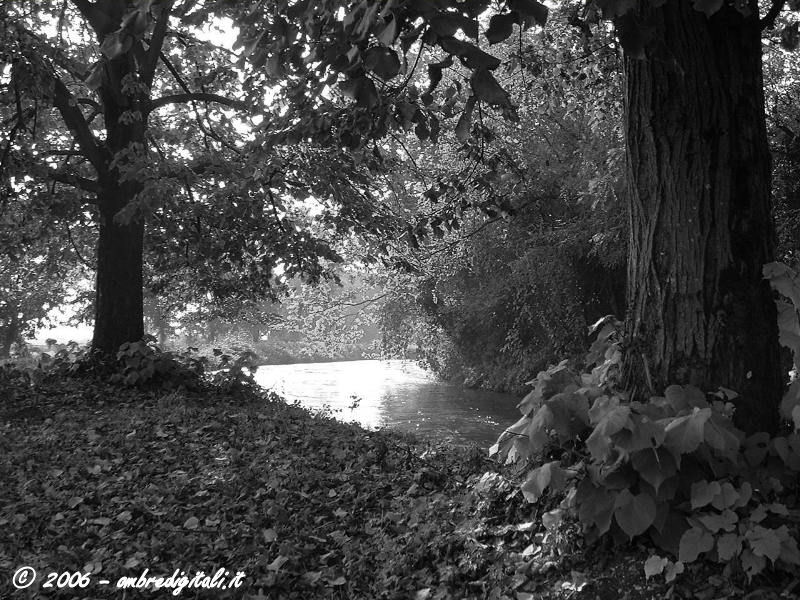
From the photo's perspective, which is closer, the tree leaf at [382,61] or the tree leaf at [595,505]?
the tree leaf at [382,61]

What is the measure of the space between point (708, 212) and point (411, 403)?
1496cm

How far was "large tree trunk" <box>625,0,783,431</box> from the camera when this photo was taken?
138 inches

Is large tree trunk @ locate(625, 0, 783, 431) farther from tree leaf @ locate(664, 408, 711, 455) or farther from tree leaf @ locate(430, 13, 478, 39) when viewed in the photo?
tree leaf @ locate(430, 13, 478, 39)

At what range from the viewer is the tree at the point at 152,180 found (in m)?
8.13

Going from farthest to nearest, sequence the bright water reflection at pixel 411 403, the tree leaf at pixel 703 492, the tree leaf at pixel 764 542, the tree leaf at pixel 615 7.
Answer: the bright water reflection at pixel 411 403 < the tree leaf at pixel 703 492 < the tree leaf at pixel 764 542 < the tree leaf at pixel 615 7

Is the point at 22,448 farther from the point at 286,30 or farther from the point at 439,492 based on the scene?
the point at 286,30

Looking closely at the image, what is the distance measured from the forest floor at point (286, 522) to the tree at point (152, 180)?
290cm

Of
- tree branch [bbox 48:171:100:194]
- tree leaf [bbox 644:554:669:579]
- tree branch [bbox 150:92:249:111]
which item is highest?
tree branch [bbox 150:92:249:111]

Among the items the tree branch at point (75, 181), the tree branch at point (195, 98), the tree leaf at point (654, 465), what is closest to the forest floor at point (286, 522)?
the tree leaf at point (654, 465)

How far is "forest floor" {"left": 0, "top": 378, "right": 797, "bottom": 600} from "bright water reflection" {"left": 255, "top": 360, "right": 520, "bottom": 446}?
3.37 m

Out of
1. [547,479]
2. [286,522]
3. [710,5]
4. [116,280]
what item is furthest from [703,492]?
[116,280]

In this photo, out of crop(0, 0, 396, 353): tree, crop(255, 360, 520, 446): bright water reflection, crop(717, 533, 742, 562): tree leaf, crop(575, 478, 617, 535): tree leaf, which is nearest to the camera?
crop(717, 533, 742, 562): tree leaf

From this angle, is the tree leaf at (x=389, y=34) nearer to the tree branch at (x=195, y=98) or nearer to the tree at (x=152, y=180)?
the tree at (x=152, y=180)

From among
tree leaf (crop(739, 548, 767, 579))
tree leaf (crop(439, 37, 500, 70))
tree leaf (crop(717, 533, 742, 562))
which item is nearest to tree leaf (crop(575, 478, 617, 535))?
tree leaf (crop(717, 533, 742, 562))
